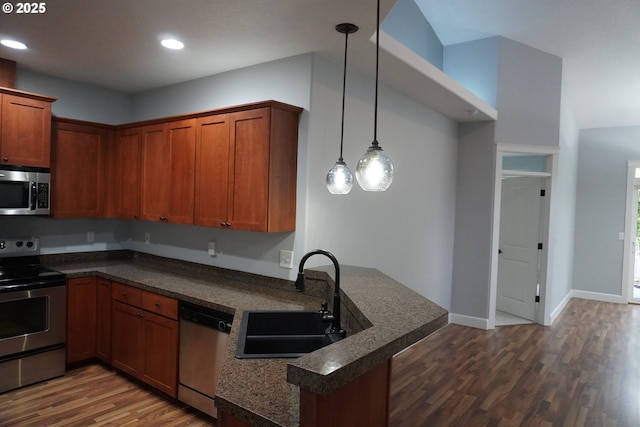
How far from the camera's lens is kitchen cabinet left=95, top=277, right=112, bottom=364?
11.5ft

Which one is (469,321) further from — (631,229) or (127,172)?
(127,172)

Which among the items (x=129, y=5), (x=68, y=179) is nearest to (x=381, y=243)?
(x=129, y=5)

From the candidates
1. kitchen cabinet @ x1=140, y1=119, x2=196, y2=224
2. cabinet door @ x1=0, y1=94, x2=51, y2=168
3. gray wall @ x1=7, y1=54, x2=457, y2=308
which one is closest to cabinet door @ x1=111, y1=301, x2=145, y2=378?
gray wall @ x1=7, y1=54, x2=457, y2=308

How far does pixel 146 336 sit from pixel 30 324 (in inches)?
36.8

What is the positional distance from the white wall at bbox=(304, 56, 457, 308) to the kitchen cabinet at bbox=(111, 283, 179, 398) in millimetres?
1177

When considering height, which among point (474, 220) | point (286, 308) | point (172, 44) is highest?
point (172, 44)

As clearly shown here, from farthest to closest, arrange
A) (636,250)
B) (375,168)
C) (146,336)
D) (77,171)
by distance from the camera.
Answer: (636,250), (77,171), (146,336), (375,168)

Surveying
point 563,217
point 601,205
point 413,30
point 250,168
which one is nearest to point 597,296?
point 601,205

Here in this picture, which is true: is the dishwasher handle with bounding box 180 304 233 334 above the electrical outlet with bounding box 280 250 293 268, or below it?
below

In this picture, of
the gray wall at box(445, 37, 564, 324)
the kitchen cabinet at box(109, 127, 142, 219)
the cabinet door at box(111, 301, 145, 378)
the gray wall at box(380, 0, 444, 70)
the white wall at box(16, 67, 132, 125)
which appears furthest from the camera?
the gray wall at box(445, 37, 564, 324)

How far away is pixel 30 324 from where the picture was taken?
3.15 m

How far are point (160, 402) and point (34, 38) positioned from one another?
2853mm

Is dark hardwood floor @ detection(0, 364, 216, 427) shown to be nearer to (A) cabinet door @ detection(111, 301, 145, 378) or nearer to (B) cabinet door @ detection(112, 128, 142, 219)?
(A) cabinet door @ detection(111, 301, 145, 378)

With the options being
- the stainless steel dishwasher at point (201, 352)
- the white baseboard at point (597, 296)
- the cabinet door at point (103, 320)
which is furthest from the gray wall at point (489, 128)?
the cabinet door at point (103, 320)
